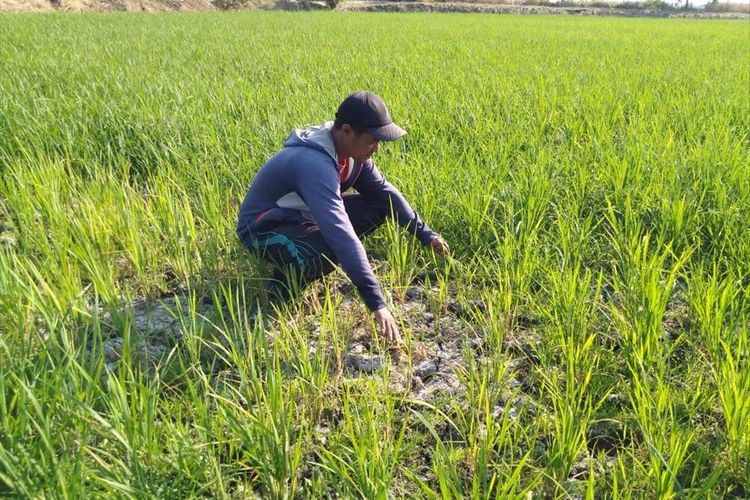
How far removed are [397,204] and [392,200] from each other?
3 cm

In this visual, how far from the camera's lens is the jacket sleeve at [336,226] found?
1625 millimetres

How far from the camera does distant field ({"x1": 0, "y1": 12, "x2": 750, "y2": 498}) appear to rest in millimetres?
1146

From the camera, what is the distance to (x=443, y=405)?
4.77ft

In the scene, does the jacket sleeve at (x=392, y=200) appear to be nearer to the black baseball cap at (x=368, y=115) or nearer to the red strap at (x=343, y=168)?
the red strap at (x=343, y=168)

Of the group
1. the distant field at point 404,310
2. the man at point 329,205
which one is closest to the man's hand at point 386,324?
the man at point 329,205

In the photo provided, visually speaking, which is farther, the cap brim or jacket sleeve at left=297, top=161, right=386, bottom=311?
the cap brim

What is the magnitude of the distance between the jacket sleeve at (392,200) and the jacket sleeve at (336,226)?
0.39 metres

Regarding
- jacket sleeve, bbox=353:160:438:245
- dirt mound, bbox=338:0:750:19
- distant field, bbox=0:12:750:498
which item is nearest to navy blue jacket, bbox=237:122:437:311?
jacket sleeve, bbox=353:160:438:245

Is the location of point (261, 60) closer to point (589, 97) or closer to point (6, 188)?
point (589, 97)

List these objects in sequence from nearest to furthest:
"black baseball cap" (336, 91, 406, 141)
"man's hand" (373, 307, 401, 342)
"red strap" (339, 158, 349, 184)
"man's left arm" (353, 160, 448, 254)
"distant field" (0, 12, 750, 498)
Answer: "distant field" (0, 12, 750, 498)
"man's hand" (373, 307, 401, 342)
"black baseball cap" (336, 91, 406, 141)
"red strap" (339, 158, 349, 184)
"man's left arm" (353, 160, 448, 254)

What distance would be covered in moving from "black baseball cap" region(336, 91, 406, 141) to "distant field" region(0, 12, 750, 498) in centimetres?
43

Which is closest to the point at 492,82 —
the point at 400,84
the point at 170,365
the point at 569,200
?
the point at 400,84

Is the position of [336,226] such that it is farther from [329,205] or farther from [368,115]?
[368,115]

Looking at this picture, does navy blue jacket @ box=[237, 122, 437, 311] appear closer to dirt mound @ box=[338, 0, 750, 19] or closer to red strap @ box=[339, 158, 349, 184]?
red strap @ box=[339, 158, 349, 184]
